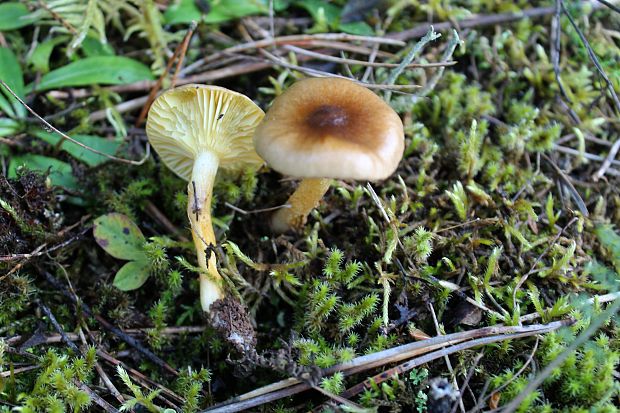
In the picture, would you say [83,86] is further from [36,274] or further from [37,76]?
[36,274]

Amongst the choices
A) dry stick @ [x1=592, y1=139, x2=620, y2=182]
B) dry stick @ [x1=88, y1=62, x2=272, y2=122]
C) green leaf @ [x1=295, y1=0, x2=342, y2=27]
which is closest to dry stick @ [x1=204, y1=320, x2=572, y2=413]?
dry stick @ [x1=592, y1=139, x2=620, y2=182]

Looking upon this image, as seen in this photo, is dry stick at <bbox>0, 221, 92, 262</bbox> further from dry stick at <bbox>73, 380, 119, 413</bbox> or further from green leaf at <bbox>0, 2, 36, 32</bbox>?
green leaf at <bbox>0, 2, 36, 32</bbox>

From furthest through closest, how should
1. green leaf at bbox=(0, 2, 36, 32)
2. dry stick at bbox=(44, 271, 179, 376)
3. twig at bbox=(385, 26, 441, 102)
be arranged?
green leaf at bbox=(0, 2, 36, 32), twig at bbox=(385, 26, 441, 102), dry stick at bbox=(44, 271, 179, 376)

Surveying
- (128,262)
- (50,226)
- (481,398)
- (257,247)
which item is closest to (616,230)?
(481,398)

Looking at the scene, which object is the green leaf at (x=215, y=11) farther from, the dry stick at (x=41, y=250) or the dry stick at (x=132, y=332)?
the dry stick at (x=132, y=332)

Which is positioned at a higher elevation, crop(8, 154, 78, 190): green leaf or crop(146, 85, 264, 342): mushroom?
crop(146, 85, 264, 342): mushroom

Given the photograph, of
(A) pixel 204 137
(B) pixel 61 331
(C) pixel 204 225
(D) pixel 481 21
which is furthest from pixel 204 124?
(D) pixel 481 21
